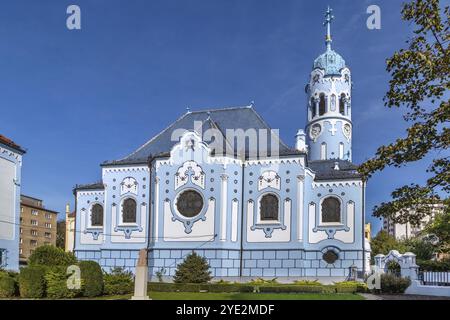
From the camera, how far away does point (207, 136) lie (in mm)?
40906

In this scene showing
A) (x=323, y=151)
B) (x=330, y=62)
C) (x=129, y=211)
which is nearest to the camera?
(x=129, y=211)

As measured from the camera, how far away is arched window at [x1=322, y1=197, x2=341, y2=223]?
3975 cm

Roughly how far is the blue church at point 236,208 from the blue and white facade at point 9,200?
24.1 feet

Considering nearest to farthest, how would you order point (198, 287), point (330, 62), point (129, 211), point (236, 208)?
point (198, 287) < point (236, 208) < point (129, 211) < point (330, 62)

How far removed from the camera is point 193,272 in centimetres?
3322

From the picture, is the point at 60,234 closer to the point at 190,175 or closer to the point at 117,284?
the point at 190,175

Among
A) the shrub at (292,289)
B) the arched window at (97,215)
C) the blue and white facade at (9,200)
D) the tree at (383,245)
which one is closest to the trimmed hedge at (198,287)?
the shrub at (292,289)

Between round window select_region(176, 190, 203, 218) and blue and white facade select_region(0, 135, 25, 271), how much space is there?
13651 millimetres

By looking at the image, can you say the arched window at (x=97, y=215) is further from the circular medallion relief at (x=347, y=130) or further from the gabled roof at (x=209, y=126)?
the circular medallion relief at (x=347, y=130)

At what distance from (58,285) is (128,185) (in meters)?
20.0

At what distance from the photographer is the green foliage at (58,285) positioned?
23.4m

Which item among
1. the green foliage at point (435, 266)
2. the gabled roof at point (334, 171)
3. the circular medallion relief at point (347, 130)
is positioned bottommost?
the green foliage at point (435, 266)

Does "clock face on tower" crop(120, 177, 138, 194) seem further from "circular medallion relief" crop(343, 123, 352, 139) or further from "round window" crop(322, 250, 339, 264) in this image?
"circular medallion relief" crop(343, 123, 352, 139)

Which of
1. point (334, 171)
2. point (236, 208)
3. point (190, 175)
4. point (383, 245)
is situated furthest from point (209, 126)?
point (383, 245)
